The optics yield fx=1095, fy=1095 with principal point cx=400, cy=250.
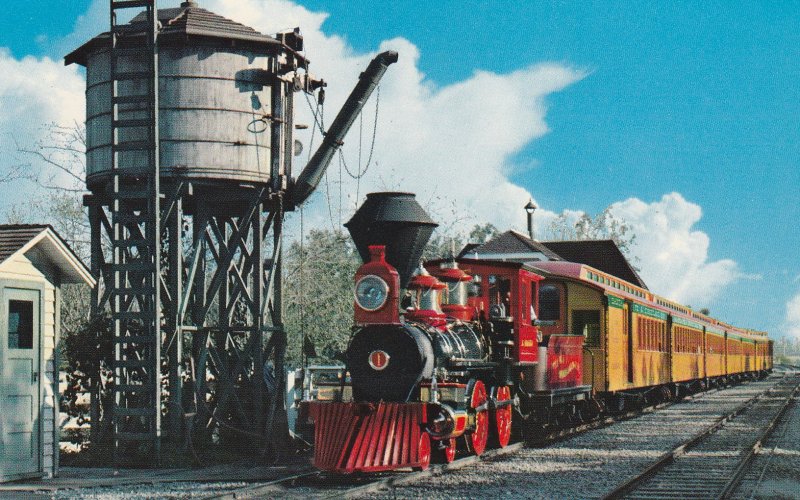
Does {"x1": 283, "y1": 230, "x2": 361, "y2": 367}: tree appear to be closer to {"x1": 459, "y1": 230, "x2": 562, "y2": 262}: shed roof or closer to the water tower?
{"x1": 459, "y1": 230, "x2": 562, "y2": 262}: shed roof

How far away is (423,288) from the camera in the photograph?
48.2 ft

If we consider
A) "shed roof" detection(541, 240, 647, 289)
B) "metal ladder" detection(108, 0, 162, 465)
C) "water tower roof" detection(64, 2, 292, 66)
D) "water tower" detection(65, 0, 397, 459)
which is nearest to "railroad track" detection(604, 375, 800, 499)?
"water tower" detection(65, 0, 397, 459)

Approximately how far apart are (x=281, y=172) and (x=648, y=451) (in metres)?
7.26

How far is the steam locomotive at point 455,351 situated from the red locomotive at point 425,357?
0.6 inches

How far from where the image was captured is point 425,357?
13531 mm

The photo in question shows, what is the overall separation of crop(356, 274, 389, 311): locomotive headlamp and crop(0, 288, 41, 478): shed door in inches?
Answer: 159

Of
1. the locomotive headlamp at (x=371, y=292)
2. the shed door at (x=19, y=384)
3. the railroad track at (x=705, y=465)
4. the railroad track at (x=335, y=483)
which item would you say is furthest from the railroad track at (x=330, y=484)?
the shed door at (x=19, y=384)

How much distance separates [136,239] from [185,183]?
3.78 ft

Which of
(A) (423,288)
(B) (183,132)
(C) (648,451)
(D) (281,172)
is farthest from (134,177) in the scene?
(C) (648,451)

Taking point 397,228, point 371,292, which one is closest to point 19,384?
point 371,292

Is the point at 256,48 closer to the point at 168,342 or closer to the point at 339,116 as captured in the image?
the point at 339,116

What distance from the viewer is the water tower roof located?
55.5 feet

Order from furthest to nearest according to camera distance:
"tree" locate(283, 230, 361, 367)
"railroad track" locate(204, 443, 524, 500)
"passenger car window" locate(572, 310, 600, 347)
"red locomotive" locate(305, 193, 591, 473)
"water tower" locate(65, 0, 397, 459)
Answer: "tree" locate(283, 230, 361, 367) < "passenger car window" locate(572, 310, 600, 347) < "water tower" locate(65, 0, 397, 459) < "red locomotive" locate(305, 193, 591, 473) < "railroad track" locate(204, 443, 524, 500)

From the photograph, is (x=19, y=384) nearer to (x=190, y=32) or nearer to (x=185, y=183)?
(x=185, y=183)
